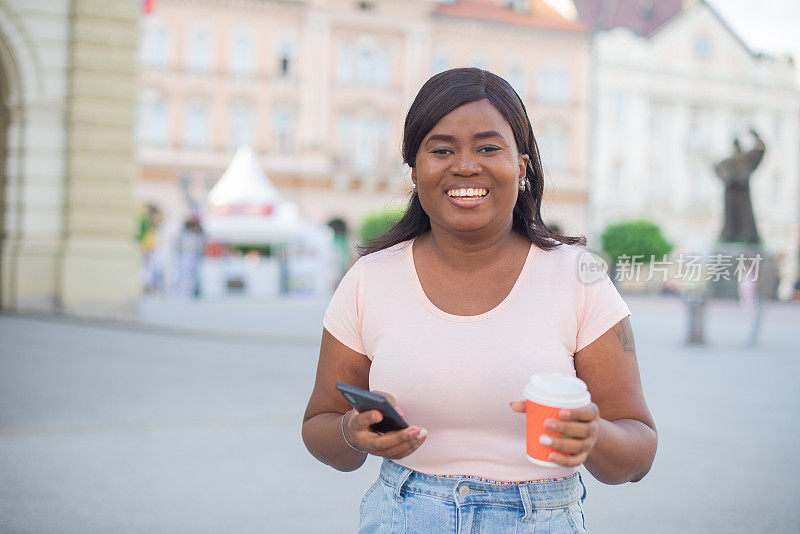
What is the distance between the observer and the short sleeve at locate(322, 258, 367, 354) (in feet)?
5.94

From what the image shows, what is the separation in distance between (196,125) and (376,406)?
34.3 meters

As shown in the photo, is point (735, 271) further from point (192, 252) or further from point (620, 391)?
point (192, 252)

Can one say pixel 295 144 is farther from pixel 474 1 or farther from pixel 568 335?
pixel 568 335

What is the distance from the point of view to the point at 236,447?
4.46 meters

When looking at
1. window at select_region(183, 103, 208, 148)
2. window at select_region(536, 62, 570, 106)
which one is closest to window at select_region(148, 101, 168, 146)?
window at select_region(183, 103, 208, 148)

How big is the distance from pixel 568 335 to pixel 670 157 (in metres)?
43.2

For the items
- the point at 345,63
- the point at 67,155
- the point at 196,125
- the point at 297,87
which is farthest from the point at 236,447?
the point at 345,63

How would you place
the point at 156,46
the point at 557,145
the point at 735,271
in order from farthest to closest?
the point at 557,145, the point at 156,46, the point at 735,271

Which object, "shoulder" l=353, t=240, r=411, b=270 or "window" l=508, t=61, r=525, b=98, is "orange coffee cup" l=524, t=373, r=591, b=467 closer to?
"shoulder" l=353, t=240, r=411, b=270

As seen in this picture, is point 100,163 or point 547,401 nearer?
point 547,401

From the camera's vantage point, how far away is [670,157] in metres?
42.1

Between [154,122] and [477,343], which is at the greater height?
[154,122]

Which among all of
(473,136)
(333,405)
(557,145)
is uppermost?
(557,145)

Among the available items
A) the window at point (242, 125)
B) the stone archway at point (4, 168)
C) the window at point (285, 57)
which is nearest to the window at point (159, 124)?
the window at point (242, 125)
